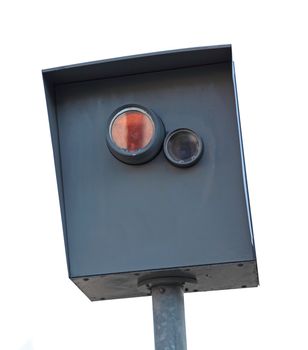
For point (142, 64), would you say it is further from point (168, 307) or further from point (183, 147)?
point (168, 307)

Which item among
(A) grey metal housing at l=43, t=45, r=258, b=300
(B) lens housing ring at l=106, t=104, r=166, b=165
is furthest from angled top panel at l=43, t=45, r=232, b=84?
(B) lens housing ring at l=106, t=104, r=166, b=165

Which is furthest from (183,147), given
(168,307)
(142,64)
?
(168,307)

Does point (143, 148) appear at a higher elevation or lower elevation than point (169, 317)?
higher

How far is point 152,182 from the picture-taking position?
2479 mm

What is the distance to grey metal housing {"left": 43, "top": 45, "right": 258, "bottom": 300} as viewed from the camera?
7.92 ft

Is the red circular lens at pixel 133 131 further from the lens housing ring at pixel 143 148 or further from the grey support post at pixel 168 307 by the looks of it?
the grey support post at pixel 168 307

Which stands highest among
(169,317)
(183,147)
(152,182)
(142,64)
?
(142,64)

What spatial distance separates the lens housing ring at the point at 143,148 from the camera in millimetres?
2455


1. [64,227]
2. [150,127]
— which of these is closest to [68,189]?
[64,227]

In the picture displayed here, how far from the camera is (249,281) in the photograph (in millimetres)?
2623

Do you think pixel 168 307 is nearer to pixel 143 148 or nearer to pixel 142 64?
pixel 143 148

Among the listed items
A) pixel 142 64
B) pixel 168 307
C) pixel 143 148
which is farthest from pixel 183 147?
pixel 168 307

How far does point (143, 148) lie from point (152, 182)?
0.10m

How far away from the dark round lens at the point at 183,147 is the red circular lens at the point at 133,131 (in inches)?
2.6
